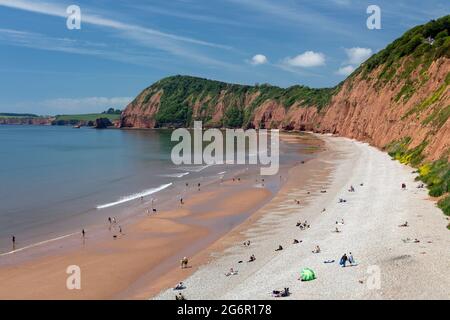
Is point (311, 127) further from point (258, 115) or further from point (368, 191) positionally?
point (368, 191)

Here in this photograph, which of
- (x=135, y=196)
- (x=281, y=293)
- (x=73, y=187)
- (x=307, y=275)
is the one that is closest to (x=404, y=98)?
(x=135, y=196)

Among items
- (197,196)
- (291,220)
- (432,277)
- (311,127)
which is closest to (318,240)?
(291,220)

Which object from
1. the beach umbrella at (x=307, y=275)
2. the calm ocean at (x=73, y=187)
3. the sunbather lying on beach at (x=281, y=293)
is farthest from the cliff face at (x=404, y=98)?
the sunbather lying on beach at (x=281, y=293)

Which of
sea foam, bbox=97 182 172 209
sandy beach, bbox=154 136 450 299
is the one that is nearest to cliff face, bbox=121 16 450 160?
sandy beach, bbox=154 136 450 299

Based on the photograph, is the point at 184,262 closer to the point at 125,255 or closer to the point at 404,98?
the point at 125,255

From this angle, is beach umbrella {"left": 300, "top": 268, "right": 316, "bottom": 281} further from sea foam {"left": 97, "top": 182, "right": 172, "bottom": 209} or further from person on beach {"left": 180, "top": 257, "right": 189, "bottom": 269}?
sea foam {"left": 97, "top": 182, "right": 172, "bottom": 209}

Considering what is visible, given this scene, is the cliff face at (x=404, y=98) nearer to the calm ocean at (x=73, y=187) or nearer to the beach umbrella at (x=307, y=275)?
the calm ocean at (x=73, y=187)
